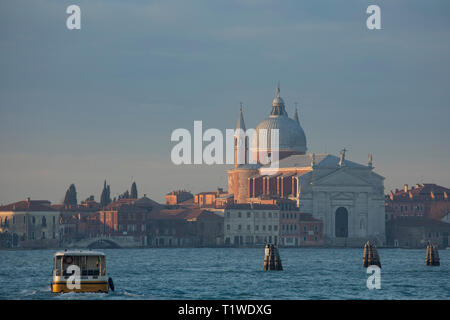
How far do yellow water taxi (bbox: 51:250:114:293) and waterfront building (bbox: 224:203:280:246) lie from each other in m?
74.0

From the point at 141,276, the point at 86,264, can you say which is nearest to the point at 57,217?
the point at 141,276

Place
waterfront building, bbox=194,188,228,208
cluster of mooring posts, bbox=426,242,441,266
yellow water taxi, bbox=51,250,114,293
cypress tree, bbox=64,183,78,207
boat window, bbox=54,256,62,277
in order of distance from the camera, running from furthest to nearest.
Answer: waterfront building, bbox=194,188,228,208
cypress tree, bbox=64,183,78,207
cluster of mooring posts, bbox=426,242,441,266
boat window, bbox=54,256,62,277
yellow water taxi, bbox=51,250,114,293

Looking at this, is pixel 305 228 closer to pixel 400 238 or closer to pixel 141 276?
pixel 400 238

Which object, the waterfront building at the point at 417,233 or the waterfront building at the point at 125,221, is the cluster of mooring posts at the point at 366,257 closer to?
the waterfront building at the point at 417,233

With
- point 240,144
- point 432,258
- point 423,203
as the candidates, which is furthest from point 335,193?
point 432,258

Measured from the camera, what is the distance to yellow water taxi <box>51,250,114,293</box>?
36531mm

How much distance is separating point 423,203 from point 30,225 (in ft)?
136

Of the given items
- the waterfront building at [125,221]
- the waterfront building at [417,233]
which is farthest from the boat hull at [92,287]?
the waterfront building at [417,233]

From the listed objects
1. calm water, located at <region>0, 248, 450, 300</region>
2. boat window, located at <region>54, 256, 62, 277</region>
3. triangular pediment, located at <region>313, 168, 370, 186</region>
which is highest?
triangular pediment, located at <region>313, 168, 370, 186</region>

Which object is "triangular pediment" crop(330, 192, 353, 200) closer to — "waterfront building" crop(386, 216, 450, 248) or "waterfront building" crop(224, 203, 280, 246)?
"waterfront building" crop(386, 216, 450, 248)

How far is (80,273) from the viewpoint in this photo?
1459 inches

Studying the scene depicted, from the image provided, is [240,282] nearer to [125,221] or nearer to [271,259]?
[271,259]

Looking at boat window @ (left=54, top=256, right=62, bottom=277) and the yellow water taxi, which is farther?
boat window @ (left=54, top=256, right=62, bottom=277)

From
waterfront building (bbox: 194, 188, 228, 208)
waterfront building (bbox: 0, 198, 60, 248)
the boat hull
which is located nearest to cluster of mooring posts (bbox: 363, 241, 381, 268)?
the boat hull
